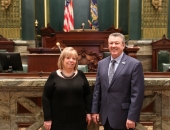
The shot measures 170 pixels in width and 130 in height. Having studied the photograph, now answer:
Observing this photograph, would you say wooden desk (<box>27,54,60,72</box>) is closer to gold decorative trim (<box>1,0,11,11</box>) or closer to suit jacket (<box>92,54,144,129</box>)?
suit jacket (<box>92,54,144,129</box>)

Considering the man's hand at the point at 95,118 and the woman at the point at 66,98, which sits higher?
the woman at the point at 66,98

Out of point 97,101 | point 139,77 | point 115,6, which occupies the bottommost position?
point 97,101

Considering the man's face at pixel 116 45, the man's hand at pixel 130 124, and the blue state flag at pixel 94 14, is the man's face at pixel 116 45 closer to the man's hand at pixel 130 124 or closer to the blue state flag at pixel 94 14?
the man's hand at pixel 130 124

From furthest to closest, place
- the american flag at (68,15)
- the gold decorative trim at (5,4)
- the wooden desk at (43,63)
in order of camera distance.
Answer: the american flag at (68,15) → the gold decorative trim at (5,4) → the wooden desk at (43,63)

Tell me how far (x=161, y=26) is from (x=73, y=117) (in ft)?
25.7

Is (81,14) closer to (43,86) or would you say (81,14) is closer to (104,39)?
(104,39)

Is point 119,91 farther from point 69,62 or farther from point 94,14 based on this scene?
point 94,14

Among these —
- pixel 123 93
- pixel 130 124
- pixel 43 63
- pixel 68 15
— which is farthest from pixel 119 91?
pixel 68 15

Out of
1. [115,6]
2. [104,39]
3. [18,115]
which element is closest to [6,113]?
[18,115]

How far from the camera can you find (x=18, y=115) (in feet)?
7.68

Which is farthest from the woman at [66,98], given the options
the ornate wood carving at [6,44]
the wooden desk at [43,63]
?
the ornate wood carving at [6,44]

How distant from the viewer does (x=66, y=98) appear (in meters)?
2.15

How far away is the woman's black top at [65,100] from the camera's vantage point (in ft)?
7.06

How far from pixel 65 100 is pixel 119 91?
443 millimetres
